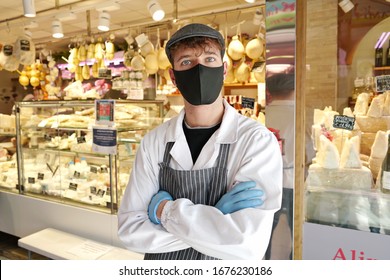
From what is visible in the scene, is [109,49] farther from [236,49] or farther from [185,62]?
[185,62]

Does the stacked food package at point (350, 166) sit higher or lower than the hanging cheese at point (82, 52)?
lower

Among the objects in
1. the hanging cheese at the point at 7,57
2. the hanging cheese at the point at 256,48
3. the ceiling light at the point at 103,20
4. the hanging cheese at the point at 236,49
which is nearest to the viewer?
the hanging cheese at the point at 256,48

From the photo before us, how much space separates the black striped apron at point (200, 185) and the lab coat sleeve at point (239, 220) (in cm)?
7

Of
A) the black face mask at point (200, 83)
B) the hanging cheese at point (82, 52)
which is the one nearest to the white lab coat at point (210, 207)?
the black face mask at point (200, 83)

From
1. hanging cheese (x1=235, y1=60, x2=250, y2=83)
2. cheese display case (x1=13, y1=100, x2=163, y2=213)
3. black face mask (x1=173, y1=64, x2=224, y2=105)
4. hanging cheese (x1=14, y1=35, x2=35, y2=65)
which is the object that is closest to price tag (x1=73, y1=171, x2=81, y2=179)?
cheese display case (x1=13, y1=100, x2=163, y2=213)

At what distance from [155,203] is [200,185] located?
0.19m

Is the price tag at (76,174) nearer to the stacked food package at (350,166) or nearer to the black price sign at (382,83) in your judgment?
the stacked food package at (350,166)

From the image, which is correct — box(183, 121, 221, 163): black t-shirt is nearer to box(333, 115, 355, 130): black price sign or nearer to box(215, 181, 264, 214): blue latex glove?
box(215, 181, 264, 214): blue latex glove

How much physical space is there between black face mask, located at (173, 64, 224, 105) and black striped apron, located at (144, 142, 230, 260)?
0.21m

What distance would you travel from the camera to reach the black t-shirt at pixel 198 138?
55.8 inches

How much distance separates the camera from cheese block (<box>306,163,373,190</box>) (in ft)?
7.05
